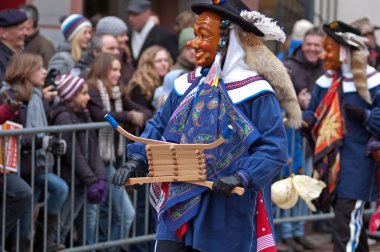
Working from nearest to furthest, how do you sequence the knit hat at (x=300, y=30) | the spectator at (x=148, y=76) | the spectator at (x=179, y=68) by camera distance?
the spectator at (x=179, y=68)
the spectator at (x=148, y=76)
the knit hat at (x=300, y=30)

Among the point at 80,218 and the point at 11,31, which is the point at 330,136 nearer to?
the point at 80,218

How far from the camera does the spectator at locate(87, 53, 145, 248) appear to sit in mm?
8117

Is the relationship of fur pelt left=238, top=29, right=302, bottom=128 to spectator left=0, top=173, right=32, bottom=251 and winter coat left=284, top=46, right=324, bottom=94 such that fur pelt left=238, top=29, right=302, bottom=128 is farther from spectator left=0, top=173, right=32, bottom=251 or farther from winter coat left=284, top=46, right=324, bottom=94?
winter coat left=284, top=46, right=324, bottom=94

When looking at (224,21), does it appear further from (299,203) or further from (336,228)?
(299,203)

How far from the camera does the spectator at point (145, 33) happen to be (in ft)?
34.9

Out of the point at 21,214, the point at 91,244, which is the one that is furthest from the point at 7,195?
the point at 91,244

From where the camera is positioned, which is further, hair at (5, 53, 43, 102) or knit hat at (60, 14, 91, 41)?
knit hat at (60, 14, 91, 41)

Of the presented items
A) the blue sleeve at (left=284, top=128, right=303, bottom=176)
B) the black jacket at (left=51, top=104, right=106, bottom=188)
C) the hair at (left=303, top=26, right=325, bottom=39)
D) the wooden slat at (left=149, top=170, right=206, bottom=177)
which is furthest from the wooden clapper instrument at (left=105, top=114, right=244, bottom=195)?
the hair at (left=303, top=26, right=325, bottom=39)

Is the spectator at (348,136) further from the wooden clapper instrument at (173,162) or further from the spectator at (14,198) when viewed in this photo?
the wooden clapper instrument at (173,162)

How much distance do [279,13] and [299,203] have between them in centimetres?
472

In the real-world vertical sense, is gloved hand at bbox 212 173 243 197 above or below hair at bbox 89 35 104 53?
below

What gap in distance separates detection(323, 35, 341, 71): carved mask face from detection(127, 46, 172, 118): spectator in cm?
158

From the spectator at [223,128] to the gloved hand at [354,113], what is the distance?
2.09 meters

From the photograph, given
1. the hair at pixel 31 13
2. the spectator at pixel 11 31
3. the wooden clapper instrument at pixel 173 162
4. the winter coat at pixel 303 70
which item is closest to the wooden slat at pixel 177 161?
the wooden clapper instrument at pixel 173 162
